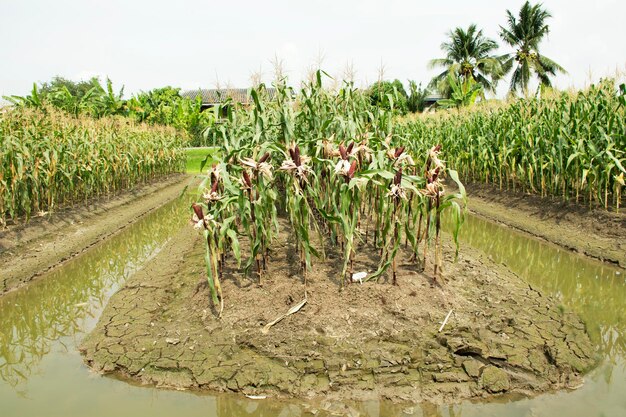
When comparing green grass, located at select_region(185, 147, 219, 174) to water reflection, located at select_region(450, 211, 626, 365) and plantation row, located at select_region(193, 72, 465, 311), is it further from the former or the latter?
plantation row, located at select_region(193, 72, 465, 311)

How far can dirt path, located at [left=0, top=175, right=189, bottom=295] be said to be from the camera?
5852mm

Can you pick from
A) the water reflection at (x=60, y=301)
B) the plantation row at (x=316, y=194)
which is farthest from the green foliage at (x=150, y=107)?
the plantation row at (x=316, y=194)

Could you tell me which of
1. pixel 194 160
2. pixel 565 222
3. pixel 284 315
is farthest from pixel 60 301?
pixel 194 160

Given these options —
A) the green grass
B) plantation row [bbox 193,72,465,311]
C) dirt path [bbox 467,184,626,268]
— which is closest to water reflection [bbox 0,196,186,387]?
plantation row [bbox 193,72,465,311]

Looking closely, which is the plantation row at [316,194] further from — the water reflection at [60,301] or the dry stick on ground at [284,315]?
the water reflection at [60,301]

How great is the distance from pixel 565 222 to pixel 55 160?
28.1 ft

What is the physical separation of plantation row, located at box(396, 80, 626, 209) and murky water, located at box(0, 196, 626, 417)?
1427 mm

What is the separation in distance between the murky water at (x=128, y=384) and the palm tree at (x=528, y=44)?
2822 cm

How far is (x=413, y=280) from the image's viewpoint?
4156 millimetres

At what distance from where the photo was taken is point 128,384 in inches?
125

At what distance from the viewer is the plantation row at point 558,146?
6.77 meters

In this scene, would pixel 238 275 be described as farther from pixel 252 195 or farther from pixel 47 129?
pixel 47 129

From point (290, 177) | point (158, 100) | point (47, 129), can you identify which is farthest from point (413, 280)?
point (158, 100)

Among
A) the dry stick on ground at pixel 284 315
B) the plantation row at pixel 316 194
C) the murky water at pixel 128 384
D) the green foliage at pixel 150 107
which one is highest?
the green foliage at pixel 150 107
